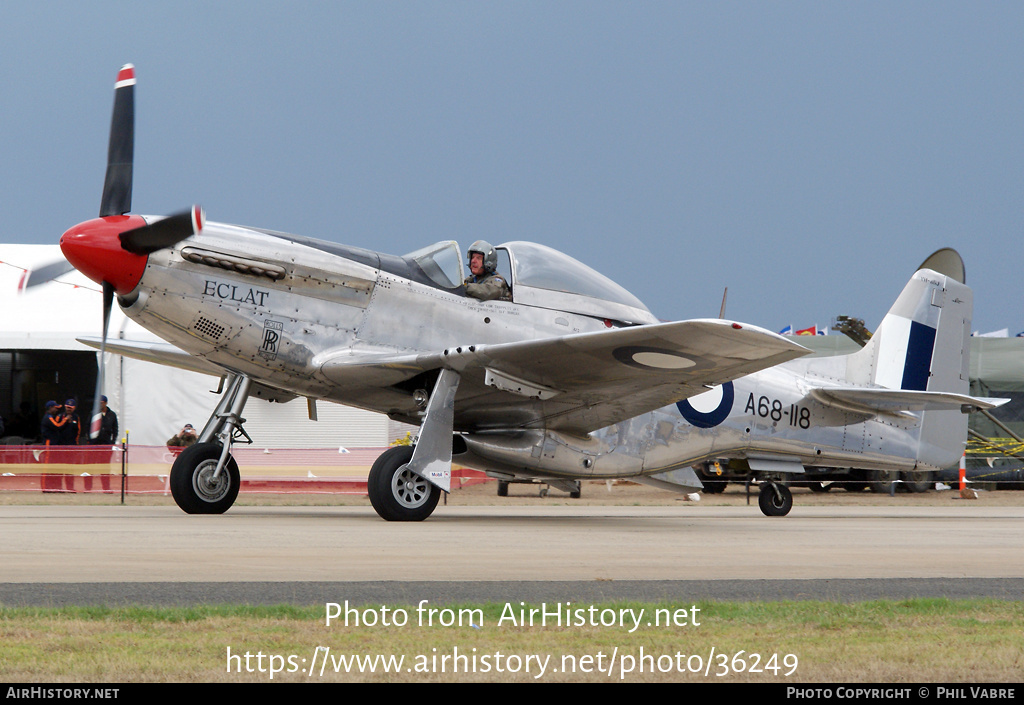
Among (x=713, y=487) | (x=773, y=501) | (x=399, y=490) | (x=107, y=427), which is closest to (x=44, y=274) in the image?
(x=399, y=490)

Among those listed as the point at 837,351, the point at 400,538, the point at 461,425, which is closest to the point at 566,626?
the point at 400,538

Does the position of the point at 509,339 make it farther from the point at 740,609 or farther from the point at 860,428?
the point at 740,609

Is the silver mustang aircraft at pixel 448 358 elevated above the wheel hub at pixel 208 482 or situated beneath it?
elevated above

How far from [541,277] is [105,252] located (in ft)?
14.4

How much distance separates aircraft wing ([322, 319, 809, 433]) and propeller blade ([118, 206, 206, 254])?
6.23 feet

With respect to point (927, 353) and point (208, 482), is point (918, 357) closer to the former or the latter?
point (927, 353)

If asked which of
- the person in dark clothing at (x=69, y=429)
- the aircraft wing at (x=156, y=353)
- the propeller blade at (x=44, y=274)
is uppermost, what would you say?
the propeller blade at (x=44, y=274)

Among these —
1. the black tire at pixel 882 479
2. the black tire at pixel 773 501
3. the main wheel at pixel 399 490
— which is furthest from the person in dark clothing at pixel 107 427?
the black tire at pixel 882 479

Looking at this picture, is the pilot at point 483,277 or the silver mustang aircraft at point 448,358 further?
the pilot at point 483,277

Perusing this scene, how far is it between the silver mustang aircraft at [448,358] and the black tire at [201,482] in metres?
0.02

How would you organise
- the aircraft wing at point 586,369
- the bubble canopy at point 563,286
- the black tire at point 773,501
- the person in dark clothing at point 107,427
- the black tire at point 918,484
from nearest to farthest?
the aircraft wing at point 586,369 → the bubble canopy at point 563,286 → the black tire at point 773,501 → the person in dark clothing at point 107,427 → the black tire at point 918,484

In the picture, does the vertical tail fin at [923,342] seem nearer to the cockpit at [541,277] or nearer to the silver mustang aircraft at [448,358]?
the silver mustang aircraft at [448,358]

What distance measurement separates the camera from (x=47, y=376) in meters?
26.5

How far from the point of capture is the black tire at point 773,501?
1380 centimetres
